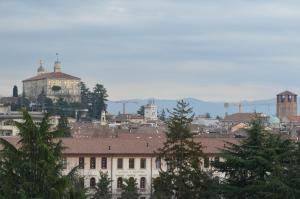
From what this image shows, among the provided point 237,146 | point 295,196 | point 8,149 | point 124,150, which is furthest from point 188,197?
point 124,150

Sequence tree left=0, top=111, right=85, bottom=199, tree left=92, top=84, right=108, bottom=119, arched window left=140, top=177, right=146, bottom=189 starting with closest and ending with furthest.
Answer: tree left=0, top=111, right=85, bottom=199, arched window left=140, top=177, right=146, bottom=189, tree left=92, top=84, right=108, bottom=119

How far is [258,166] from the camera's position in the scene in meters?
33.8

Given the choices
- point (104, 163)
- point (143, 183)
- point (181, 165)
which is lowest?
point (143, 183)

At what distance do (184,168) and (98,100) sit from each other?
133 meters

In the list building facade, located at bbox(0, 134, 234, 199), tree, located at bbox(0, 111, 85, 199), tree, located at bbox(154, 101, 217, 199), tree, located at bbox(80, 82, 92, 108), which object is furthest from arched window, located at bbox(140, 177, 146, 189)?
tree, located at bbox(80, 82, 92, 108)

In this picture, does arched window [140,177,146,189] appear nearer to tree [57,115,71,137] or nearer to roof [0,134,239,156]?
roof [0,134,239,156]

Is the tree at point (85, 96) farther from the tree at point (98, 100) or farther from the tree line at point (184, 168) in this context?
the tree line at point (184, 168)

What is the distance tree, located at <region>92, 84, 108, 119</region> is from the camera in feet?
546

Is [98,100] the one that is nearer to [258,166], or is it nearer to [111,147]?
[111,147]

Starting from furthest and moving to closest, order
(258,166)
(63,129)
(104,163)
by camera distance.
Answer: (104,163) → (258,166) → (63,129)

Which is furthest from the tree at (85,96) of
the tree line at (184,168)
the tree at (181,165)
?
the tree at (181,165)

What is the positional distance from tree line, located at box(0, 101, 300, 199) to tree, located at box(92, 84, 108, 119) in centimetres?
11887

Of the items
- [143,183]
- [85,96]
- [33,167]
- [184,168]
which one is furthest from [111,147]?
[85,96]

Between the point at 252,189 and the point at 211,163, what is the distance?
3.56 meters
